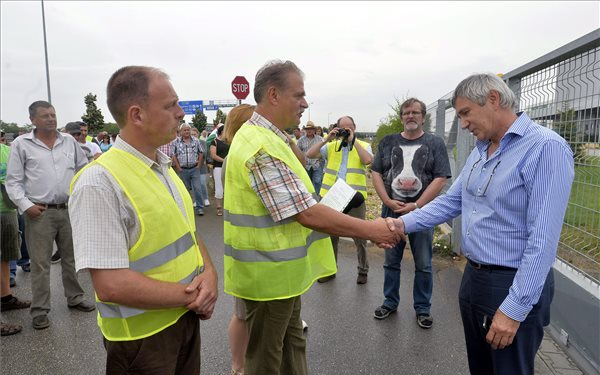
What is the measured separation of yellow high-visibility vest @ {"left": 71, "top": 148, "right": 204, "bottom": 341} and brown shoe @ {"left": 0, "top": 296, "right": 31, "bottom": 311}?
345cm

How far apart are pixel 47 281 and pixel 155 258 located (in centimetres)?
302

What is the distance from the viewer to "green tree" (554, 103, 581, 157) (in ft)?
10.4

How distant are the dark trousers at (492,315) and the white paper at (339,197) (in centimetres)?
78

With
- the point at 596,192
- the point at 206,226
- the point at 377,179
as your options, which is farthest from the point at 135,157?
the point at 206,226

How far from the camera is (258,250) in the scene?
2072mm

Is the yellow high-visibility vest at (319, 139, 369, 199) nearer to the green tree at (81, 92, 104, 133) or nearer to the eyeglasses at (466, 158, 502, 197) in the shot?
the eyeglasses at (466, 158, 502, 197)

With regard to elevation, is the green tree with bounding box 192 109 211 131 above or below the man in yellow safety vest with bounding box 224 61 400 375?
above

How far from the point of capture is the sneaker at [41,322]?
3.67 metres

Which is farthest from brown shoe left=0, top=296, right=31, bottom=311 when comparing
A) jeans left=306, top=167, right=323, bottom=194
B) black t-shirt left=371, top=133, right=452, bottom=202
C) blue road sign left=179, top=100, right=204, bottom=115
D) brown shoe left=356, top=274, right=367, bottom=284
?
blue road sign left=179, top=100, right=204, bottom=115

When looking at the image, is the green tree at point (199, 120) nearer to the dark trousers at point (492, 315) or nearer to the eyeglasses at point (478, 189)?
the eyeglasses at point (478, 189)

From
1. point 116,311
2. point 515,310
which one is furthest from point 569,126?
point 116,311

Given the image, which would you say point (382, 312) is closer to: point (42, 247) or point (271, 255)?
point (271, 255)

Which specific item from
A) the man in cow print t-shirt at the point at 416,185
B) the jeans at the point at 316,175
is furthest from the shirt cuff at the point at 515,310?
the jeans at the point at 316,175

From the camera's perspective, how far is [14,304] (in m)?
4.12
